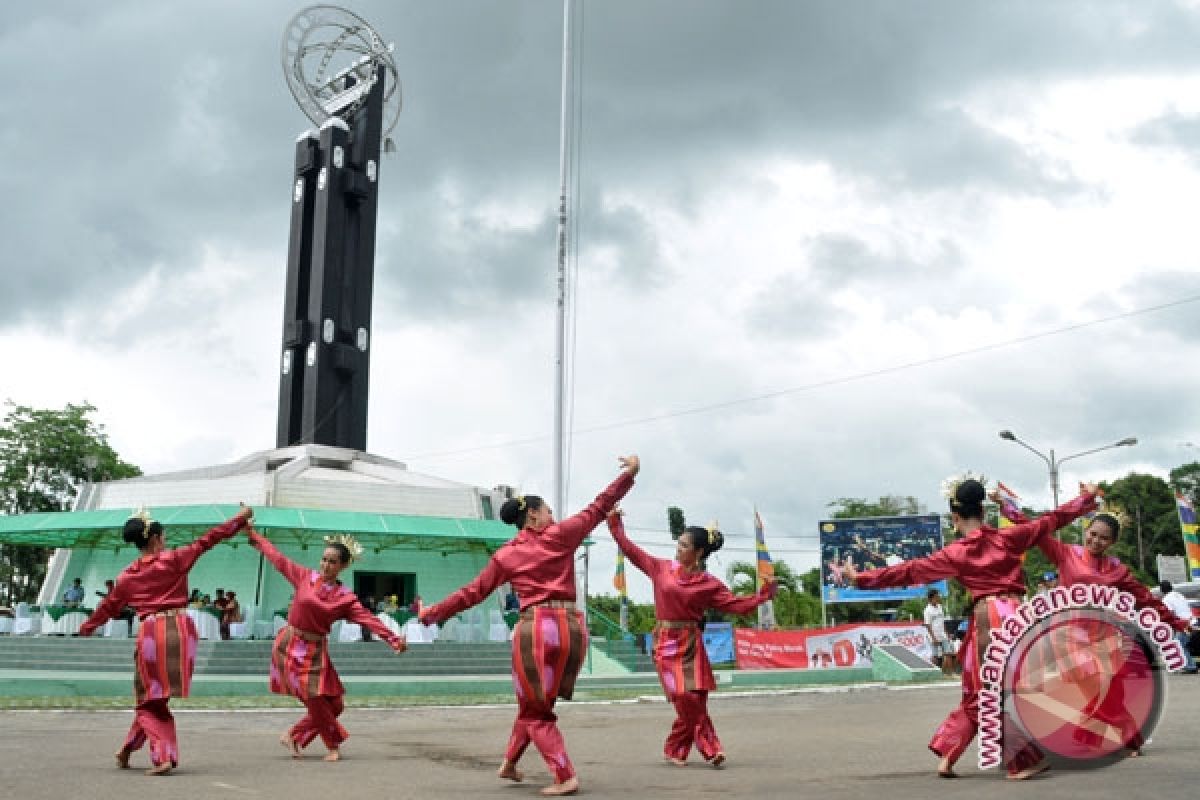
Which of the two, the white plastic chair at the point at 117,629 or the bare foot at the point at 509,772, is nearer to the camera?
the bare foot at the point at 509,772

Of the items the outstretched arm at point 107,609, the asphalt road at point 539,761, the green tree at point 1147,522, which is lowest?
the asphalt road at point 539,761

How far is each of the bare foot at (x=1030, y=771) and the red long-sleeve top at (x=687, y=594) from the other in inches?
91.1

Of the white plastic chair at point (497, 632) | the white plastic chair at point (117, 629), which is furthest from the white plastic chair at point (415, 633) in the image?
the white plastic chair at point (117, 629)

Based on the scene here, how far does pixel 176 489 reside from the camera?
31.5 metres

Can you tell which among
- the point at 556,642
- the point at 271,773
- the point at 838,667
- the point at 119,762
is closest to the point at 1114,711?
the point at 556,642

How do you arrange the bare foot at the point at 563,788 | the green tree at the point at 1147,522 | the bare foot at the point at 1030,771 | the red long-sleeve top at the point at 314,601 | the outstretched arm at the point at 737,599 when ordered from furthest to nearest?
the green tree at the point at 1147,522
the red long-sleeve top at the point at 314,601
the outstretched arm at the point at 737,599
the bare foot at the point at 563,788
the bare foot at the point at 1030,771

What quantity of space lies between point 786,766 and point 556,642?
2039 millimetres

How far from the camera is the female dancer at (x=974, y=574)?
626 cm

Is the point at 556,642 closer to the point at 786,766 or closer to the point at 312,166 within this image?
the point at 786,766

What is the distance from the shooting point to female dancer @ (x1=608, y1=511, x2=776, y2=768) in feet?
25.0

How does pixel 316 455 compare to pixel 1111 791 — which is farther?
pixel 316 455

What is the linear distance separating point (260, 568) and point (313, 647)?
73.1ft

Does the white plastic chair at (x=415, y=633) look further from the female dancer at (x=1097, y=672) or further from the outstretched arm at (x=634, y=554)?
the female dancer at (x=1097, y=672)

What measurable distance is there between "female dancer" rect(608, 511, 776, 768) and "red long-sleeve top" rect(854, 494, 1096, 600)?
1.32 metres
